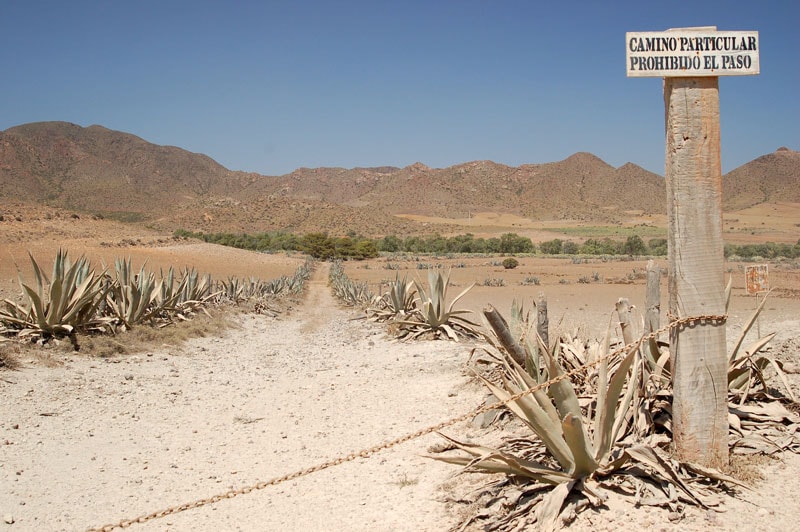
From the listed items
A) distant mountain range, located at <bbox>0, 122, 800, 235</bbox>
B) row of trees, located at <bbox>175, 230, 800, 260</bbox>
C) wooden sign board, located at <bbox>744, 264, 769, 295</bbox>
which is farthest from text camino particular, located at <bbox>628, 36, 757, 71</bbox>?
distant mountain range, located at <bbox>0, 122, 800, 235</bbox>

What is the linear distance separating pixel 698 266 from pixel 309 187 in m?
140

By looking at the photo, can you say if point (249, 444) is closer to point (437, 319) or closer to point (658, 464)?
point (658, 464)

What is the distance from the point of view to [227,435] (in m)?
6.53

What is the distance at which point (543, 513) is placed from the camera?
367 cm

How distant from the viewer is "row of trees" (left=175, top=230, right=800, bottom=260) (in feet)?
158

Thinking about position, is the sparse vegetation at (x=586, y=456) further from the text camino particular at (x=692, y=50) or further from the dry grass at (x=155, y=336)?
the dry grass at (x=155, y=336)

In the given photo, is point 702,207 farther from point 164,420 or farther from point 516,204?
point 516,204

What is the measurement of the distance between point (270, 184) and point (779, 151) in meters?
93.6

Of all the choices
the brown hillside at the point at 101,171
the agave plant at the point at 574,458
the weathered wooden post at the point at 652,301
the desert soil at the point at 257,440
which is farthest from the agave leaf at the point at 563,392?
the brown hillside at the point at 101,171

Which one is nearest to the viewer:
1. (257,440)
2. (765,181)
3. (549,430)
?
(549,430)

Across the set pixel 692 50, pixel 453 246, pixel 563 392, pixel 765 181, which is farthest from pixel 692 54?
pixel 765 181

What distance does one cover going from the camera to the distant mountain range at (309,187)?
292ft

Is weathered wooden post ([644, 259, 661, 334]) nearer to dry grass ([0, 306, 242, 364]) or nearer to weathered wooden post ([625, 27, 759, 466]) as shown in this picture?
weathered wooden post ([625, 27, 759, 466])

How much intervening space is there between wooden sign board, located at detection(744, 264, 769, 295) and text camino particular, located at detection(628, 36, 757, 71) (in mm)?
3510
